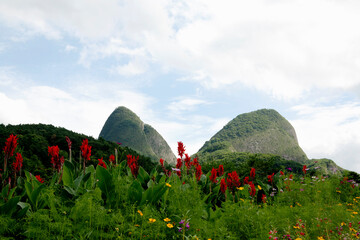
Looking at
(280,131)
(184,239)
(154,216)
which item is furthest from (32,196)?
(280,131)

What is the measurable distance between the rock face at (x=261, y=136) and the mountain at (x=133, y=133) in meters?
21.1

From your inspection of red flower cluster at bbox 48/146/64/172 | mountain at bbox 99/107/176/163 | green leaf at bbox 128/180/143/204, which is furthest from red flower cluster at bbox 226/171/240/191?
mountain at bbox 99/107/176/163

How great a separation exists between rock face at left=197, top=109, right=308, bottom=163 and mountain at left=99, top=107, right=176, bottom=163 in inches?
831

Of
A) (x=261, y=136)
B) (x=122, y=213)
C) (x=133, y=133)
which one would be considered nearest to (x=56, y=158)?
(x=122, y=213)

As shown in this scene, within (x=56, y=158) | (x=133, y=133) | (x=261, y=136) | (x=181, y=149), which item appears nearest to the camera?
(x=56, y=158)

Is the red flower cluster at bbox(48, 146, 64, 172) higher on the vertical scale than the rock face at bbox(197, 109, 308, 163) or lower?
lower

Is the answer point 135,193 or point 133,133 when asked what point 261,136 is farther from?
point 135,193

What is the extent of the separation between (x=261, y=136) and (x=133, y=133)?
52596mm

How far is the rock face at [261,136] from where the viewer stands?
100312 millimetres

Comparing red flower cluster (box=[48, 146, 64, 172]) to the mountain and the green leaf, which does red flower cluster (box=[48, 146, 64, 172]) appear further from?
the mountain

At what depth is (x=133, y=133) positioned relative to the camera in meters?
96.9

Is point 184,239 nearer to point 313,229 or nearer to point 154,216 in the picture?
point 154,216

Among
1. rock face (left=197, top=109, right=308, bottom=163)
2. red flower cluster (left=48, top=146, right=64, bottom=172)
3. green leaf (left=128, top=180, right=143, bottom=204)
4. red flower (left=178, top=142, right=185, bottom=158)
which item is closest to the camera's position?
green leaf (left=128, top=180, right=143, bottom=204)

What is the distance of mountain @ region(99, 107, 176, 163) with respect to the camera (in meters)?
93.8
